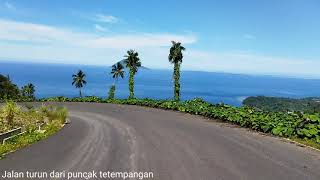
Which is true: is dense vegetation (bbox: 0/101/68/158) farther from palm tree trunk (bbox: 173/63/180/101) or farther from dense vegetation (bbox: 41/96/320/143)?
palm tree trunk (bbox: 173/63/180/101)

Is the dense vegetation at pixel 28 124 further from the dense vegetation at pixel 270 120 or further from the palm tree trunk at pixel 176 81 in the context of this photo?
the palm tree trunk at pixel 176 81

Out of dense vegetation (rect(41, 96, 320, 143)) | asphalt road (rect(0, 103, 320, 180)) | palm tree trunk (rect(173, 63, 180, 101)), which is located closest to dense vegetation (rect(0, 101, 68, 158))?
asphalt road (rect(0, 103, 320, 180))

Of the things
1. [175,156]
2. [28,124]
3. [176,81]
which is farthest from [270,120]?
[176,81]

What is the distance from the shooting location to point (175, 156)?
16.2 meters

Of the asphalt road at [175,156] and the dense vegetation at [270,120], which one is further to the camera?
the dense vegetation at [270,120]

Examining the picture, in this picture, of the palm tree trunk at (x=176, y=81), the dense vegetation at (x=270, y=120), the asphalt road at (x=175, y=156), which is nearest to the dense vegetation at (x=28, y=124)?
the asphalt road at (x=175, y=156)

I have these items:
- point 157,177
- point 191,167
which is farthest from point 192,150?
point 157,177

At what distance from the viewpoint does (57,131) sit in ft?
84.4

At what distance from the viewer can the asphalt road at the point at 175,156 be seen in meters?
13.4

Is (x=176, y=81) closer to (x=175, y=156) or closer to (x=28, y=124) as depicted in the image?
(x=28, y=124)

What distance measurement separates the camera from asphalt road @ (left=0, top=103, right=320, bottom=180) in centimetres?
1338

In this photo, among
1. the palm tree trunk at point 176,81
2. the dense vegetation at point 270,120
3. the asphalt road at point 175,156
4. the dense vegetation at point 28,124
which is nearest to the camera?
the asphalt road at point 175,156

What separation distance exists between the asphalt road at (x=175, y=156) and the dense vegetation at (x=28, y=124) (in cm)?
79

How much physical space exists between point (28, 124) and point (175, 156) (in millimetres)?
14249
